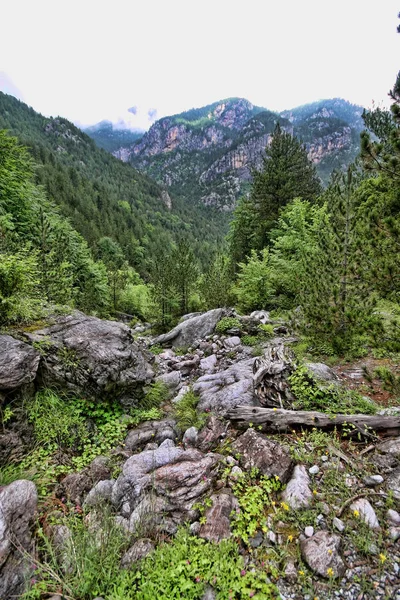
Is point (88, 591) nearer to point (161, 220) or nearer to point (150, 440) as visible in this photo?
point (150, 440)

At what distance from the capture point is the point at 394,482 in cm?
331

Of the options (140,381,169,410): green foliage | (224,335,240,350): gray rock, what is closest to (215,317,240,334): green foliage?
(224,335,240,350): gray rock

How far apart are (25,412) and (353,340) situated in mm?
8064

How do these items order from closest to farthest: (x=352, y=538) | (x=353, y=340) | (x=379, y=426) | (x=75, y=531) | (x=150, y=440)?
(x=352, y=538) → (x=75, y=531) → (x=379, y=426) → (x=150, y=440) → (x=353, y=340)

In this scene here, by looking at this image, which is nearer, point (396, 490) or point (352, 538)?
point (352, 538)

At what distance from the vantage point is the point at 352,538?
9.16 feet

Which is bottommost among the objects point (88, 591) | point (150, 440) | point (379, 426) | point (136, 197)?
point (150, 440)

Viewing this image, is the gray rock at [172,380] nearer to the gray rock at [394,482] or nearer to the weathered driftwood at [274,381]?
the weathered driftwood at [274,381]

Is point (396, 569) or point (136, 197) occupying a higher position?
point (136, 197)

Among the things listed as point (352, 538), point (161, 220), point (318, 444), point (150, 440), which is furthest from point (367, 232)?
point (161, 220)

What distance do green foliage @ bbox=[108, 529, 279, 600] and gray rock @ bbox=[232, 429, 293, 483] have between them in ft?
3.46

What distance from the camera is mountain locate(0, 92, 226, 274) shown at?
205ft

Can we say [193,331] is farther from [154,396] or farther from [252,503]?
[252,503]

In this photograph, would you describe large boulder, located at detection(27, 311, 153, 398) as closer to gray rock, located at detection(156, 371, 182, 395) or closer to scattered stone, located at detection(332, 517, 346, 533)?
gray rock, located at detection(156, 371, 182, 395)
